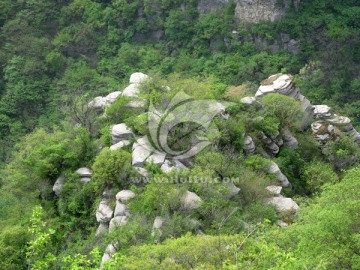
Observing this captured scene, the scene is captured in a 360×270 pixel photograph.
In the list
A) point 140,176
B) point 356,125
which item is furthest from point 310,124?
point 140,176

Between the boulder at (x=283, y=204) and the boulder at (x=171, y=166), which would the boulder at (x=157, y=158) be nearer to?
the boulder at (x=171, y=166)

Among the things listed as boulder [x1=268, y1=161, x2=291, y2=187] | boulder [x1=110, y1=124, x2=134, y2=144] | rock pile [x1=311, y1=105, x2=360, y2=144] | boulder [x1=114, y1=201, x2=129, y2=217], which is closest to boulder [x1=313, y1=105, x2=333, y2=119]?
rock pile [x1=311, y1=105, x2=360, y2=144]

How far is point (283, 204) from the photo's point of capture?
72.4 ft

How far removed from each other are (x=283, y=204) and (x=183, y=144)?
486 cm

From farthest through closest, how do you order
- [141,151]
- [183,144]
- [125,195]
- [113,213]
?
[183,144] → [141,151] → [113,213] → [125,195]

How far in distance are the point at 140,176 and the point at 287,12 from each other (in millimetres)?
33588

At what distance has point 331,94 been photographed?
45.9m

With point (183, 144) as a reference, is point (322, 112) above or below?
below

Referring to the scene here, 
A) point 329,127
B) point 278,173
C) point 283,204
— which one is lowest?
point 329,127

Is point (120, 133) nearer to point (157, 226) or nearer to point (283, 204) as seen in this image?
point (157, 226)

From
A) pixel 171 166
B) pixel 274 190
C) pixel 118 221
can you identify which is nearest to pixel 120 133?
pixel 171 166

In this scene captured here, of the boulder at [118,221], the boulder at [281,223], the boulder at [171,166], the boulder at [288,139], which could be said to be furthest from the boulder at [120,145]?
the boulder at [288,139]

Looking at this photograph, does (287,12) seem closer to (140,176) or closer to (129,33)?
(129,33)

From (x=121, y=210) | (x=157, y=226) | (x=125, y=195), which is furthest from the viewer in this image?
(x=125, y=195)
